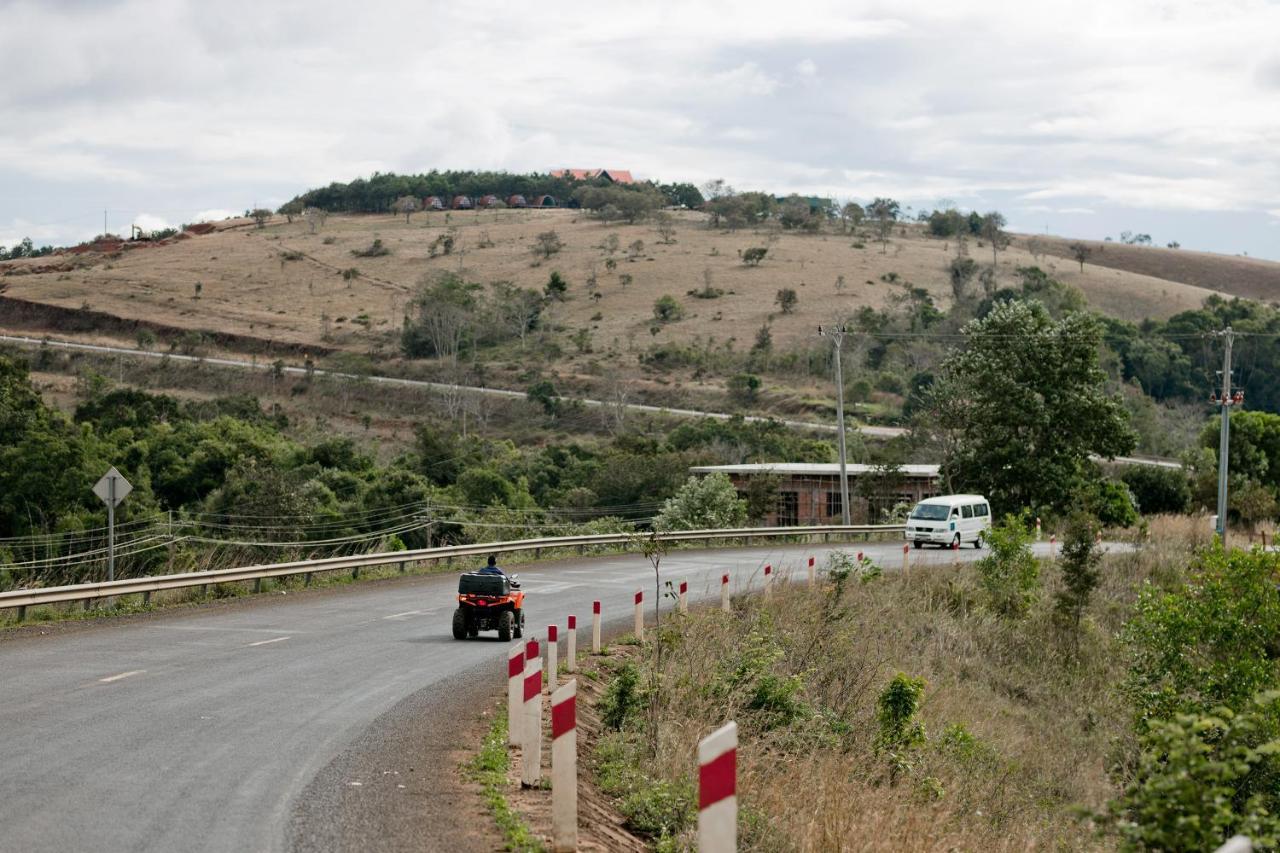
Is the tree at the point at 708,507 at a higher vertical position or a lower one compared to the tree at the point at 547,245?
lower

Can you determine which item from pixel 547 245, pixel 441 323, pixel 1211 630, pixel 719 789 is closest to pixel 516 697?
pixel 719 789

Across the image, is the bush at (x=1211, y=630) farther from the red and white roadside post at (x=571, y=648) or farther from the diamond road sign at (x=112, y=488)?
the diamond road sign at (x=112, y=488)

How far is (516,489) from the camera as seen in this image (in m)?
58.3

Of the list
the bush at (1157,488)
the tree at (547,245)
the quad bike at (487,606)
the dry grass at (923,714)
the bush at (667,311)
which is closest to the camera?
the dry grass at (923,714)

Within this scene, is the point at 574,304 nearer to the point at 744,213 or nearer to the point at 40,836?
the point at 744,213

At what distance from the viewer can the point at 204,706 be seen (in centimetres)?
1430

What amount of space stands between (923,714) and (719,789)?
678 inches

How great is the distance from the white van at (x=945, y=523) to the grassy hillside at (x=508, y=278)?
62264 millimetres

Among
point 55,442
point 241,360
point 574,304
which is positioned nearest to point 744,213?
point 574,304

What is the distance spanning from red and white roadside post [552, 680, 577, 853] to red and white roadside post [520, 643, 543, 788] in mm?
1559

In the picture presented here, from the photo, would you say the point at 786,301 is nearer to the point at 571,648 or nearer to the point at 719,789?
the point at 571,648

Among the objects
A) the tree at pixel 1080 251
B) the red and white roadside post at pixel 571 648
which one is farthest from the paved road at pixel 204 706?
the tree at pixel 1080 251

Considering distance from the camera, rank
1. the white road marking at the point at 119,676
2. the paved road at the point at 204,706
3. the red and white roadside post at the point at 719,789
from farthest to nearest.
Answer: the white road marking at the point at 119,676 → the paved road at the point at 204,706 → the red and white roadside post at the point at 719,789

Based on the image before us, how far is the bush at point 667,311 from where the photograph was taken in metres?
118
